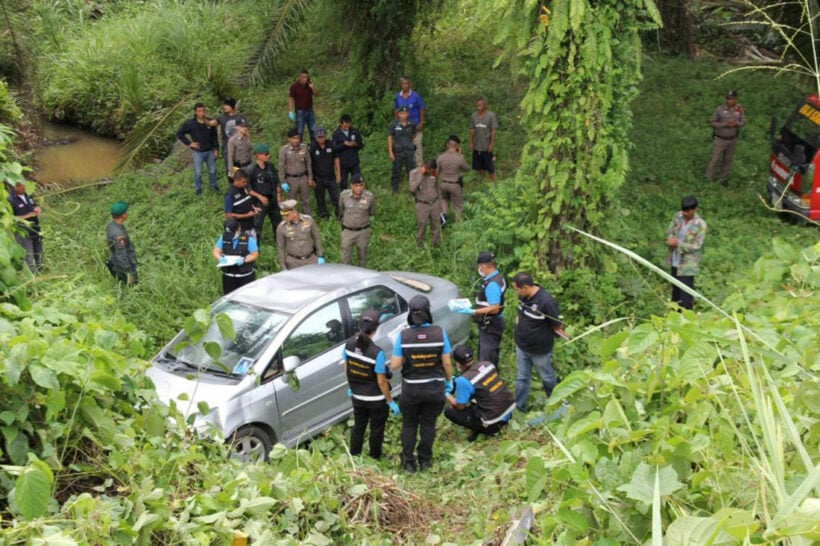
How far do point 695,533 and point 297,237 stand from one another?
7750mm

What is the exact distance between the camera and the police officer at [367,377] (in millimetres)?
7094

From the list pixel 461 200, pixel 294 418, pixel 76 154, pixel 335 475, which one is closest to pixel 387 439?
pixel 294 418

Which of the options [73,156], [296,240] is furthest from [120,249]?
[73,156]

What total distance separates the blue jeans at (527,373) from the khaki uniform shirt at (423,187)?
3.71 meters

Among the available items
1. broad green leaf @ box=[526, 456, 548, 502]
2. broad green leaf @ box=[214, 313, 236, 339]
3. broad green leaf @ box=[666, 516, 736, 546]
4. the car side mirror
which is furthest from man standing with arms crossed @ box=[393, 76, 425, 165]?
broad green leaf @ box=[666, 516, 736, 546]

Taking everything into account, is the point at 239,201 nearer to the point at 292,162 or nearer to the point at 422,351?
the point at 292,162

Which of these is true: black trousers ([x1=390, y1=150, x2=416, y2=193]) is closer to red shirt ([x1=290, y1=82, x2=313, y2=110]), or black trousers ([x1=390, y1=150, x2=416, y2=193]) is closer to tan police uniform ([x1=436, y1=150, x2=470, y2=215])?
tan police uniform ([x1=436, y1=150, x2=470, y2=215])

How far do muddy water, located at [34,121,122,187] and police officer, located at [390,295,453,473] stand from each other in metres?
9.85

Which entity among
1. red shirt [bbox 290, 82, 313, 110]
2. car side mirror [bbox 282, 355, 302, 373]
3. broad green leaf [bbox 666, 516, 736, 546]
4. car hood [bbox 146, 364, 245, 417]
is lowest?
car hood [bbox 146, 364, 245, 417]

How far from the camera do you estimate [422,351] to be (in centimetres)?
702

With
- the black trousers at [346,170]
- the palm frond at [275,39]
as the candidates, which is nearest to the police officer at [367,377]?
the black trousers at [346,170]

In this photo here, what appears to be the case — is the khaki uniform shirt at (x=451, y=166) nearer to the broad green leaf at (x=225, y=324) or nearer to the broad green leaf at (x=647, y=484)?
the broad green leaf at (x=225, y=324)

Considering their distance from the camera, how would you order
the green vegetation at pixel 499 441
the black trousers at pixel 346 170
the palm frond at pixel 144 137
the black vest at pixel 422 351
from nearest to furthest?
the green vegetation at pixel 499 441 → the black vest at pixel 422 351 → the black trousers at pixel 346 170 → the palm frond at pixel 144 137

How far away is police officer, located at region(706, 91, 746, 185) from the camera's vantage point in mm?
→ 13531
